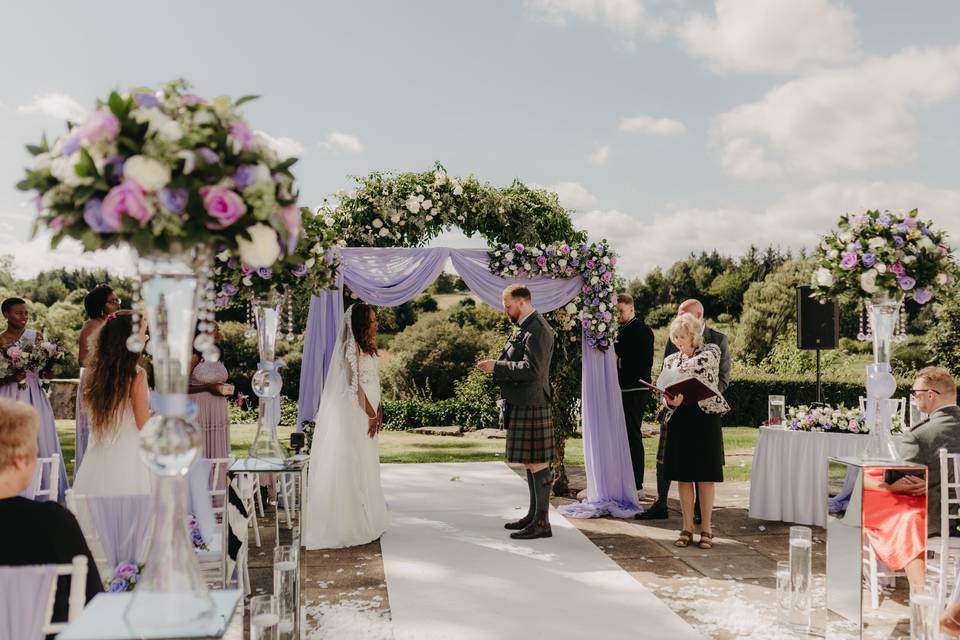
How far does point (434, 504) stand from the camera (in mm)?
6594

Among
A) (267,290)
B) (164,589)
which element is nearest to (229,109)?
(164,589)

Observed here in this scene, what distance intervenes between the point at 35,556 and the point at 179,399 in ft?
2.13

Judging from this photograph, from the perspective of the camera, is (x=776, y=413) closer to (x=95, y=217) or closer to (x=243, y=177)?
(x=243, y=177)

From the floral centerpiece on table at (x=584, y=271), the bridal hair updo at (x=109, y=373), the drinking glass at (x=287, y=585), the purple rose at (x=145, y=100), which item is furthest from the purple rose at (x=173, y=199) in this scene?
the floral centerpiece on table at (x=584, y=271)

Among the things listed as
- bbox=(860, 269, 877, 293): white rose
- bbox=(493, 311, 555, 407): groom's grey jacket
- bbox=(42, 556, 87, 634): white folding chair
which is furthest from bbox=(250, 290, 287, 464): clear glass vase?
bbox=(860, 269, 877, 293): white rose

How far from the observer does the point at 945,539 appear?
351 centimetres

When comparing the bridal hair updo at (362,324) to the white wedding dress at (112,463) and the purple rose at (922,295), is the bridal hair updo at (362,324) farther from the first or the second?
the purple rose at (922,295)

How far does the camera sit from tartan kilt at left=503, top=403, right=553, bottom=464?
5.18 meters

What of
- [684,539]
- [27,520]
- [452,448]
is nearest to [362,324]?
[684,539]

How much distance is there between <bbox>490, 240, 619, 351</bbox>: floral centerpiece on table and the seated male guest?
5.07 m

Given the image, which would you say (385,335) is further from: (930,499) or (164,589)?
(164,589)

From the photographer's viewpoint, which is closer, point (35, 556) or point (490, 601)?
point (35, 556)

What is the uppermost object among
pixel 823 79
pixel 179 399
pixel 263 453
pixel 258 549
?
pixel 823 79

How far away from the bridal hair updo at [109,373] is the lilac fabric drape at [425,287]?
277 cm
